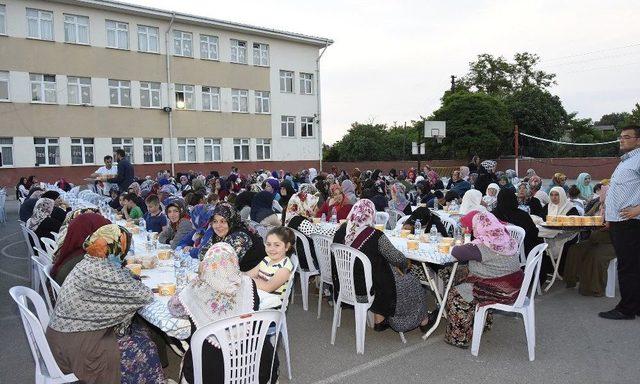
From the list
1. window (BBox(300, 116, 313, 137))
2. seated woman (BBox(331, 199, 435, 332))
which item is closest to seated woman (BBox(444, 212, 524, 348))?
seated woman (BBox(331, 199, 435, 332))

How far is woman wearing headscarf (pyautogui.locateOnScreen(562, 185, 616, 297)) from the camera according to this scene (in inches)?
245

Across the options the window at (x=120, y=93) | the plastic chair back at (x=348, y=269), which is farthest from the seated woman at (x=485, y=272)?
the window at (x=120, y=93)

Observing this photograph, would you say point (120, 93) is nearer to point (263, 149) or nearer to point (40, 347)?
point (263, 149)

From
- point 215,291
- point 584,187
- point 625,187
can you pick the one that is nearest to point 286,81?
point 584,187

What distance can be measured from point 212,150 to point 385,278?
79.6 feet

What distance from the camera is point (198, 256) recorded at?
4.98 m

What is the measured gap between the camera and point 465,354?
4.46m

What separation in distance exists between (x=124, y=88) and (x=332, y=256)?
22.6 m

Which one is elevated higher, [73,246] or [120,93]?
[120,93]

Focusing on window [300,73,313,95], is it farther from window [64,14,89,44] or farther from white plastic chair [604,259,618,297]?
white plastic chair [604,259,618,297]

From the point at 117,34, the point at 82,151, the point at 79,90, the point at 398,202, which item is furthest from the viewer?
the point at 117,34

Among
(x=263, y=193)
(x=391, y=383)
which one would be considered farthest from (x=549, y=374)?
(x=263, y=193)

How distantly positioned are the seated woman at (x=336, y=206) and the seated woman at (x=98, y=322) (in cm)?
482

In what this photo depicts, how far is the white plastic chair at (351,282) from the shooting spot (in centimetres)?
452
